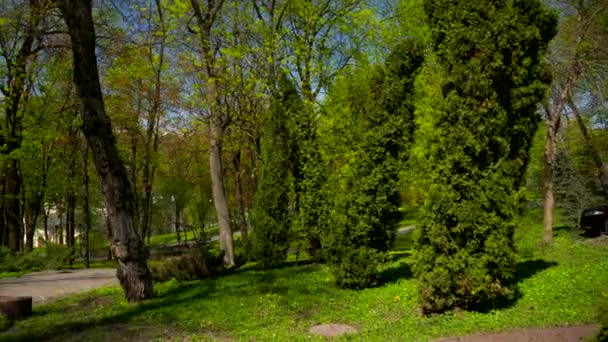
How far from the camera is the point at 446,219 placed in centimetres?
833

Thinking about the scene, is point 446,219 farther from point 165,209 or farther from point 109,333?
point 165,209

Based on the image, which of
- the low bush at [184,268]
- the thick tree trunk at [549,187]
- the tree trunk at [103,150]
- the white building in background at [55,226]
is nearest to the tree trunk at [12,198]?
the low bush at [184,268]

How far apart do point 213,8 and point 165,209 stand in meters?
33.5

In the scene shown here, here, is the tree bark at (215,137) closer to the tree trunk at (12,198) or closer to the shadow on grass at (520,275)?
the shadow on grass at (520,275)

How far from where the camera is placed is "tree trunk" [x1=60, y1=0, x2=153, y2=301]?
32.2 ft

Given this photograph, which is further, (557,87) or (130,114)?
(130,114)

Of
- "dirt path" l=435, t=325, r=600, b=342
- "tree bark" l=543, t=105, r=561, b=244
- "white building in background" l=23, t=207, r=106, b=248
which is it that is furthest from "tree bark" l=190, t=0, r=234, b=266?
"white building in background" l=23, t=207, r=106, b=248

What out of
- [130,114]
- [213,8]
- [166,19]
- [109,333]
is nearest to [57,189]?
[130,114]

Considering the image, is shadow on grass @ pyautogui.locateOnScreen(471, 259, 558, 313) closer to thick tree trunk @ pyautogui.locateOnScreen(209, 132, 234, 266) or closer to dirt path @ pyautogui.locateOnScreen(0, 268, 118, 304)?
dirt path @ pyautogui.locateOnScreen(0, 268, 118, 304)

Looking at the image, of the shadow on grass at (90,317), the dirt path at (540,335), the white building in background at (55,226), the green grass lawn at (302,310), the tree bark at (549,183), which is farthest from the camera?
the white building in background at (55,226)

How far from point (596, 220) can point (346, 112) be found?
28.2 feet

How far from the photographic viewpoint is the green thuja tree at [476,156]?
8000 millimetres

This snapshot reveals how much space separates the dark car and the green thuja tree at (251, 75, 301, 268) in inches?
380

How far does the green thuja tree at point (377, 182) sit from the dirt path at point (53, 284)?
21.9ft
